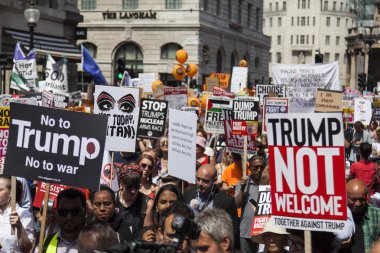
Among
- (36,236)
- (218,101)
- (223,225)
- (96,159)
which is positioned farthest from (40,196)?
(218,101)

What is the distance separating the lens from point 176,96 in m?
21.1

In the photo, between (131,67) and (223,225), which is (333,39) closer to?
(131,67)

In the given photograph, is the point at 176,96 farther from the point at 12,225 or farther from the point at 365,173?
the point at 12,225

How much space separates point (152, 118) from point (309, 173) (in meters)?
8.27

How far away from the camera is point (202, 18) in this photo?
58.7 meters

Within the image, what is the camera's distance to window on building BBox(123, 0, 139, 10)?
59031 millimetres

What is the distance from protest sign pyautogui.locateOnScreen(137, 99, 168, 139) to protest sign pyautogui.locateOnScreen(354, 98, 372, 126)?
12.4m

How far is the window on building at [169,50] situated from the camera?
191ft

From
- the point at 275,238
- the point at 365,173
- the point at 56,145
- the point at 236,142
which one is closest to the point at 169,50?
the point at 236,142

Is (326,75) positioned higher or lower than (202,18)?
lower

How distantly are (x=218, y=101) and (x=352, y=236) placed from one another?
36.7 feet

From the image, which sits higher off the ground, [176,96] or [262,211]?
[176,96]

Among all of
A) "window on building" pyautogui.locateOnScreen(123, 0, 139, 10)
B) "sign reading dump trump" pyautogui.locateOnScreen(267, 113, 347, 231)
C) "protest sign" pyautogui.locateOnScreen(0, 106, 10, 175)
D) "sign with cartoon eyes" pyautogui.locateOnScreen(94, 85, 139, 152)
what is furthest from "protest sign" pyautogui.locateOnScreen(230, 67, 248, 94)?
"window on building" pyautogui.locateOnScreen(123, 0, 139, 10)

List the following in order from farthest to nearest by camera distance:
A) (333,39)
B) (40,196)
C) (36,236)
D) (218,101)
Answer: (333,39) < (218,101) < (40,196) < (36,236)
